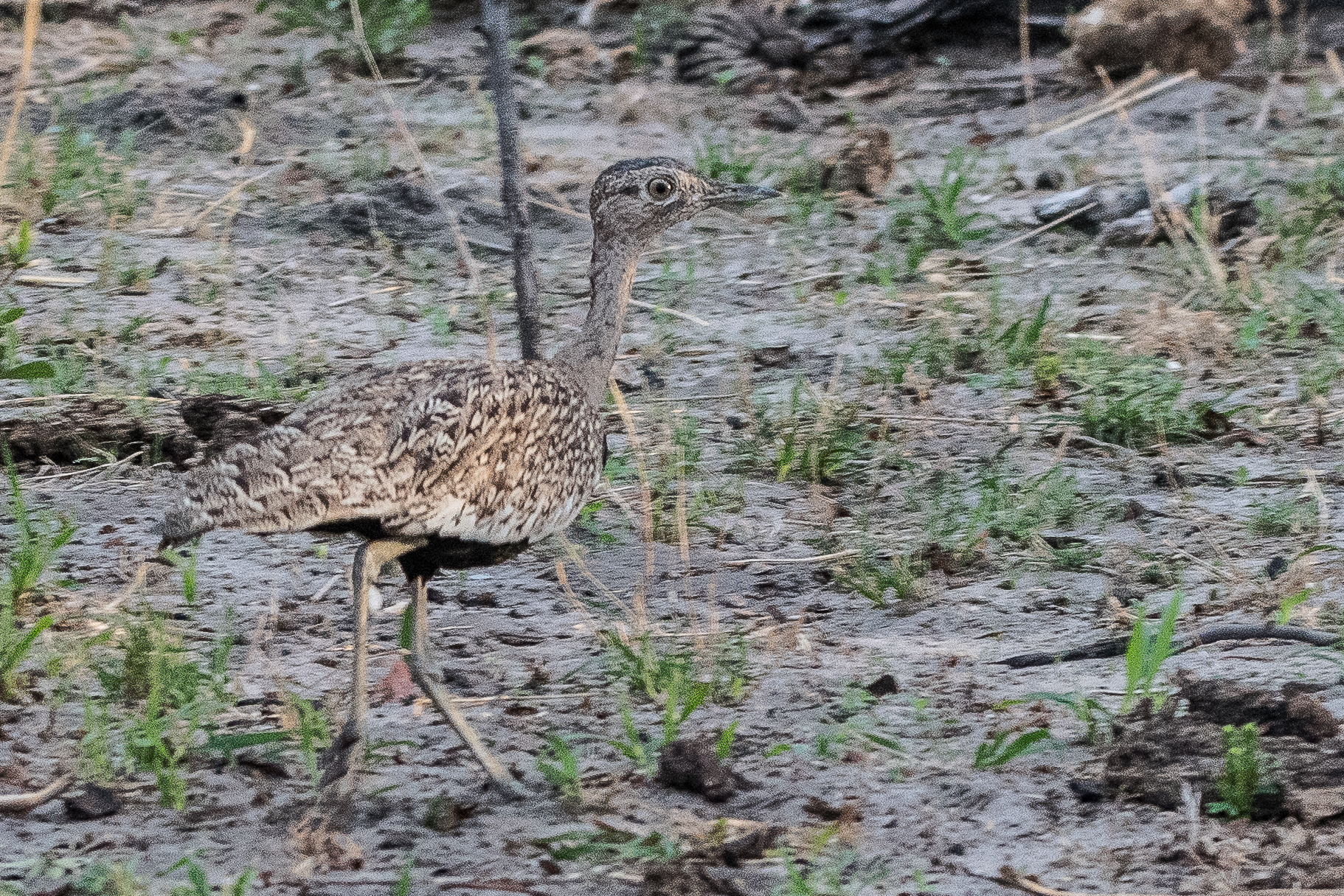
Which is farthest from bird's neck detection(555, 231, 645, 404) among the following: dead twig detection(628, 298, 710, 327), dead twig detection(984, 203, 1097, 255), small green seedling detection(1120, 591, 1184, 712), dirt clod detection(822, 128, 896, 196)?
dirt clod detection(822, 128, 896, 196)

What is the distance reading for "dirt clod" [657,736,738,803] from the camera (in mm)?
3293

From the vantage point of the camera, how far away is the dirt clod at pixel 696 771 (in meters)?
3.29

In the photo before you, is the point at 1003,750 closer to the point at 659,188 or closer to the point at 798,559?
the point at 798,559

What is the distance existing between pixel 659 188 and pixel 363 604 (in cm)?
157

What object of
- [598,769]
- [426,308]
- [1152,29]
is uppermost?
[1152,29]

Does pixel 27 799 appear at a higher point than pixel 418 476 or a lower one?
lower

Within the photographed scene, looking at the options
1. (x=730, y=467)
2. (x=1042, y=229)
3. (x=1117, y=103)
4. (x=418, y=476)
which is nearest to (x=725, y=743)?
(x=418, y=476)

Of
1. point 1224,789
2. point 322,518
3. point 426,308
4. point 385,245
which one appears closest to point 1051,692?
point 1224,789

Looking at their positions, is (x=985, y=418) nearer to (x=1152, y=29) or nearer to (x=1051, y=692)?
(x=1051, y=692)

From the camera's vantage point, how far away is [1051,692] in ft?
12.2

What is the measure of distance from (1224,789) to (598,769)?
131 centimetres

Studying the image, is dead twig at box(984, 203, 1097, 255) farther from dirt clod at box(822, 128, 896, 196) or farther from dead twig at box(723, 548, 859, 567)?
dead twig at box(723, 548, 859, 567)

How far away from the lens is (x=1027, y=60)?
903cm

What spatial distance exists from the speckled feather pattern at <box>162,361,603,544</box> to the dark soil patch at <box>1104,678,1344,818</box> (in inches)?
55.0
